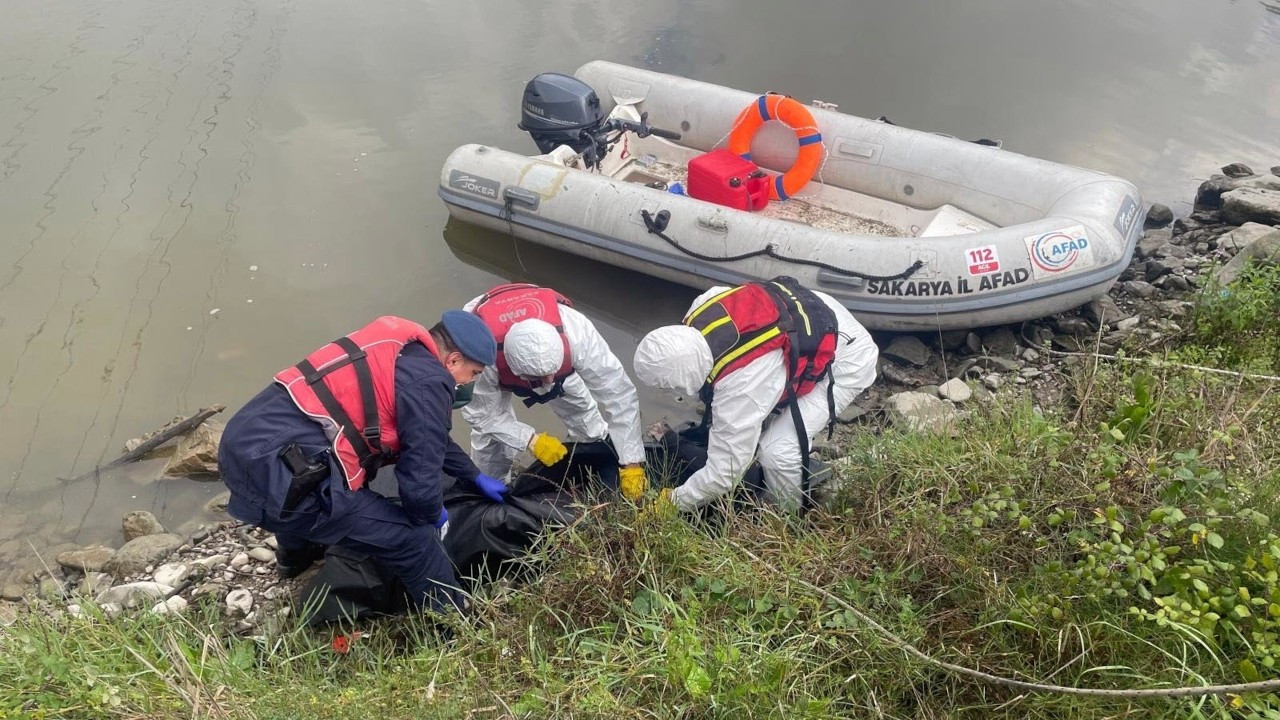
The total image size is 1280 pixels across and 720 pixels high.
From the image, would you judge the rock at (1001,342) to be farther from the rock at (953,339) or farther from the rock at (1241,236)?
the rock at (1241,236)

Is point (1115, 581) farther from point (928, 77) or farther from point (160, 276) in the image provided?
point (928, 77)

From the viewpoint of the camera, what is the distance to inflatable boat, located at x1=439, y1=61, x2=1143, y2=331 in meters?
4.13

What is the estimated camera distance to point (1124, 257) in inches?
166

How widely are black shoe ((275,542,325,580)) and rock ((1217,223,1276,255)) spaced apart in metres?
4.98

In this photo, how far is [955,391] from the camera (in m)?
3.88

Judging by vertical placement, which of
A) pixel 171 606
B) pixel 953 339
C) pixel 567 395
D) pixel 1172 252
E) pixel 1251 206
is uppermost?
pixel 1251 206

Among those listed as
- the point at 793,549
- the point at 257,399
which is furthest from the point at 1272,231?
the point at 257,399

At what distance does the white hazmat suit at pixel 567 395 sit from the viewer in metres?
2.87

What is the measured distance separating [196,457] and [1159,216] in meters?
6.12

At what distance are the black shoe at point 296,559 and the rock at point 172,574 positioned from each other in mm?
361

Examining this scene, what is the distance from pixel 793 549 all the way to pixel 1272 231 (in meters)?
3.82

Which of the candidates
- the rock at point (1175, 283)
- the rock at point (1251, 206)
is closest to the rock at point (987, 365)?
the rock at point (1175, 283)

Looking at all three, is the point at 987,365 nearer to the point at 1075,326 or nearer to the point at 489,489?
the point at 1075,326

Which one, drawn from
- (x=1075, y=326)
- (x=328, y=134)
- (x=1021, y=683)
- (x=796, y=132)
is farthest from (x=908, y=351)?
(x=328, y=134)
